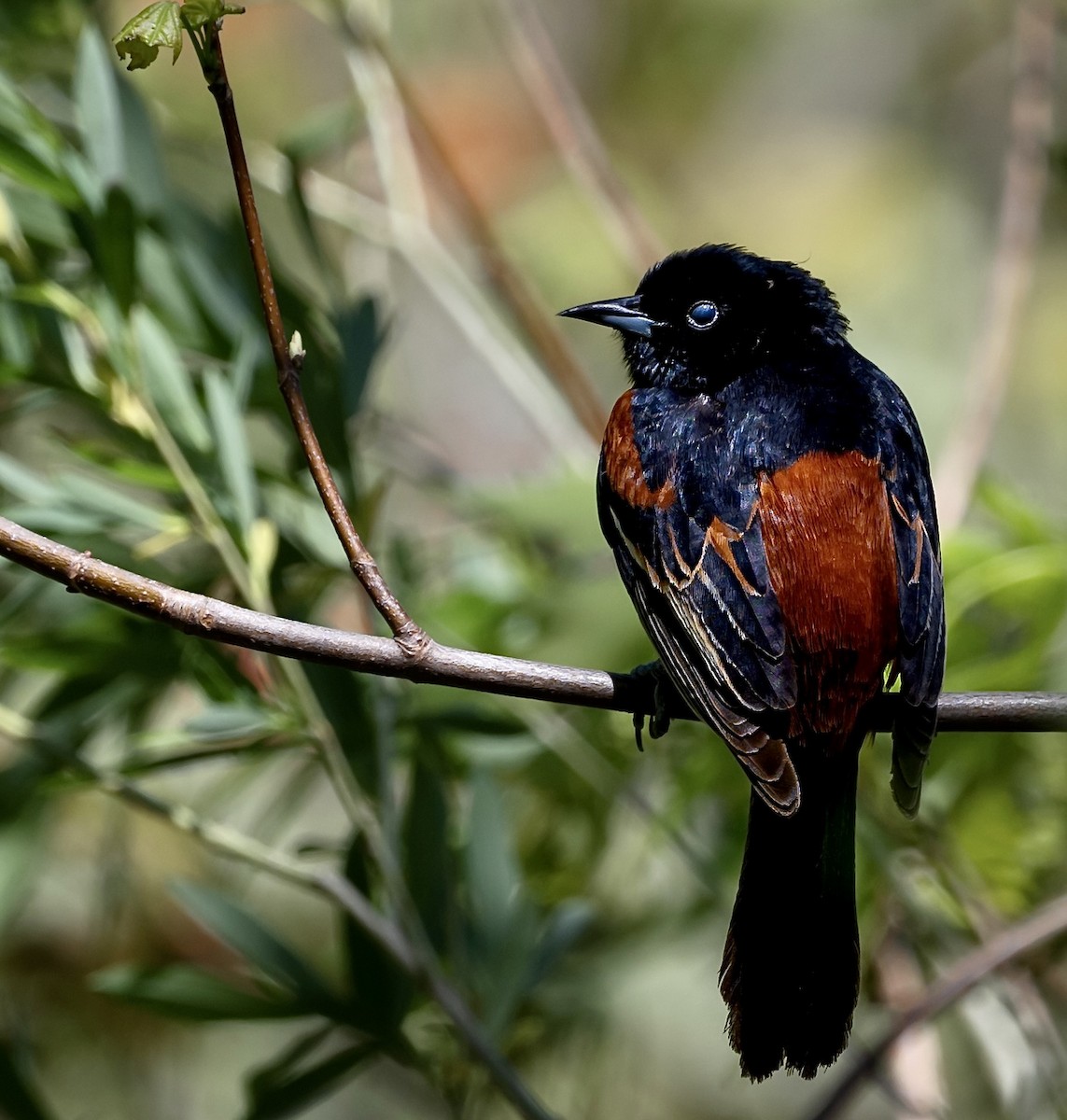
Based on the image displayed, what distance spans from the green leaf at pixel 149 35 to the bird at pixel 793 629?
1133mm

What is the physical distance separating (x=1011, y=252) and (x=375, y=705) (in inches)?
77.3

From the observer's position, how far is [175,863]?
4.29m

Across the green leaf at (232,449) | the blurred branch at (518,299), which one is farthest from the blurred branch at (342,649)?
the blurred branch at (518,299)

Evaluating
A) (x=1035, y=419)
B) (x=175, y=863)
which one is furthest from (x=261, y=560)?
(x=1035, y=419)

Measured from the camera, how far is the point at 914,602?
219 cm

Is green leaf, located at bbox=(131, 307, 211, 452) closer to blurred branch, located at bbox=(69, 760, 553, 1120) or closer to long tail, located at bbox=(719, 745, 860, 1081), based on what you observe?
blurred branch, located at bbox=(69, 760, 553, 1120)

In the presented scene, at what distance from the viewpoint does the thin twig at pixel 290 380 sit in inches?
60.0

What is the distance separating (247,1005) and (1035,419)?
414 cm

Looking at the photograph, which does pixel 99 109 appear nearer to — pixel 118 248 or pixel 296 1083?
pixel 118 248

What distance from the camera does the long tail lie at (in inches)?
82.0

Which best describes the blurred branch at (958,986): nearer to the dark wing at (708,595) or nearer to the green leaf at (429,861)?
the dark wing at (708,595)

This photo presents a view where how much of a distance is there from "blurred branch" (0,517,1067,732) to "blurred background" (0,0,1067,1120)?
0.48 metres

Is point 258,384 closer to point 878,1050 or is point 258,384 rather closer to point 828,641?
point 828,641

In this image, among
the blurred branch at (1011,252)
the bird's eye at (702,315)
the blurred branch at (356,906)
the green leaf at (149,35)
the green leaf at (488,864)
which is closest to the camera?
the green leaf at (149,35)
